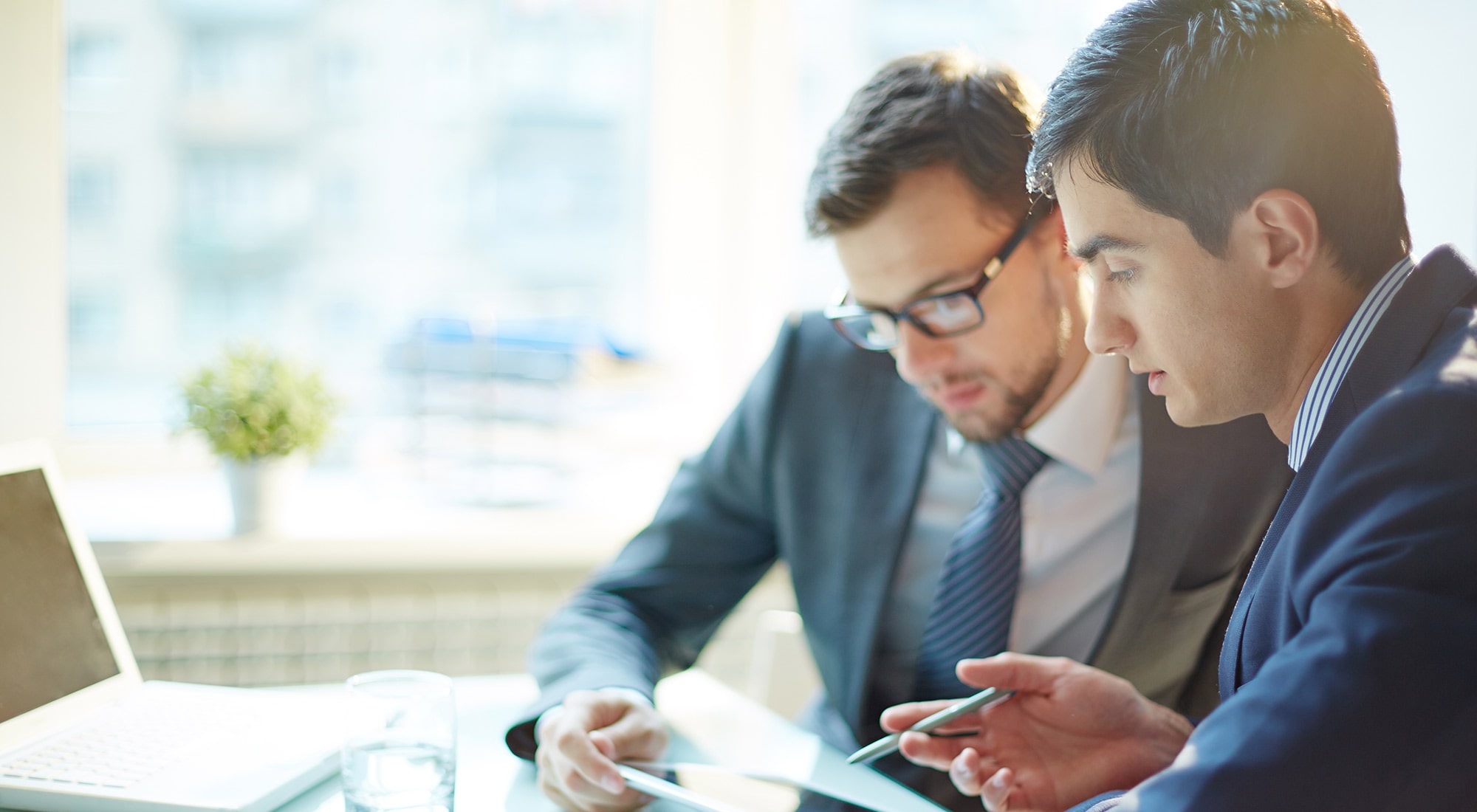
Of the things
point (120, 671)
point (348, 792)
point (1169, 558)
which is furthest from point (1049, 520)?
point (120, 671)

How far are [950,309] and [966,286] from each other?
0.03 m

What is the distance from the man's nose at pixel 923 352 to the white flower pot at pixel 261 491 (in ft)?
4.00

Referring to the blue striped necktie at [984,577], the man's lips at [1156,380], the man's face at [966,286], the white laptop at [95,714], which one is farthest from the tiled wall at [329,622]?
the man's lips at [1156,380]

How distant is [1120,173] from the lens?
34.7 inches

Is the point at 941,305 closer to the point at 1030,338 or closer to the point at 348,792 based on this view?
the point at 1030,338

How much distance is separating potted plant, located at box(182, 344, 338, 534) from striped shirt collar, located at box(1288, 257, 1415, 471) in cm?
165

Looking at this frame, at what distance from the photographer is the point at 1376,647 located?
633mm

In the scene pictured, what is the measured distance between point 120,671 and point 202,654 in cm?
88

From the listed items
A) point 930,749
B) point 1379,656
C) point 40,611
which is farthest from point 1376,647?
point 40,611

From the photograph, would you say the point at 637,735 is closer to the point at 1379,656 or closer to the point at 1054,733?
the point at 1054,733

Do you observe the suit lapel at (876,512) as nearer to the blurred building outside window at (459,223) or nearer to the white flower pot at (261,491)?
the blurred building outside window at (459,223)

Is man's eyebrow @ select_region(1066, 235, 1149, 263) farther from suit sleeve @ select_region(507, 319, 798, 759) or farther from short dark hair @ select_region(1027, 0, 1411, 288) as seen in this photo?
suit sleeve @ select_region(507, 319, 798, 759)

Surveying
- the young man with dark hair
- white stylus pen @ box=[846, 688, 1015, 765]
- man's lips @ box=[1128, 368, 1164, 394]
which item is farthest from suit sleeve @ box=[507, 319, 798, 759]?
man's lips @ box=[1128, 368, 1164, 394]

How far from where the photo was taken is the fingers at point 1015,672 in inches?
40.9
